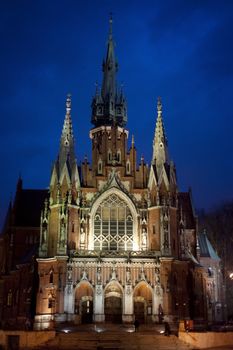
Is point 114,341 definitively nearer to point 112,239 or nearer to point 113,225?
point 112,239

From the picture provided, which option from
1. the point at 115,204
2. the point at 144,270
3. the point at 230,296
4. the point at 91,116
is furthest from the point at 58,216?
the point at 230,296

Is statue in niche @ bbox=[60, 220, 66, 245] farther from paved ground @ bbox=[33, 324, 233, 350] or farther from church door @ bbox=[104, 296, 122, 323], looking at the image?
paved ground @ bbox=[33, 324, 233, 350]

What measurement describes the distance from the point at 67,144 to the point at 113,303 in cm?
1791

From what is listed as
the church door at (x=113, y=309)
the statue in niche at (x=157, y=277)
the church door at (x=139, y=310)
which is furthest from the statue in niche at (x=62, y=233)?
the statue in niche at (x=157, y=277)

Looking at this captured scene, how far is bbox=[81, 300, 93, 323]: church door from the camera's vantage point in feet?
165

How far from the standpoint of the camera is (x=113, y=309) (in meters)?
50.5

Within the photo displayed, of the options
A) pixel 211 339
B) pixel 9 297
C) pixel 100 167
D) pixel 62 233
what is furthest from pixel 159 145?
pixel 9 297

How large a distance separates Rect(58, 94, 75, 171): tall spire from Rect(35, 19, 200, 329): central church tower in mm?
112

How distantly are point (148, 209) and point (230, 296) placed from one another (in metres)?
25.1

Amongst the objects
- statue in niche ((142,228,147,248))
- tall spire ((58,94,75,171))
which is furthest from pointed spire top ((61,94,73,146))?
statue in niche ((142,228,147,248))

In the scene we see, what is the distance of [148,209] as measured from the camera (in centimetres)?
5412

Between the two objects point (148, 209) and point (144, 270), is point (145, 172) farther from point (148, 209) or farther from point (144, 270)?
point (144, 270)

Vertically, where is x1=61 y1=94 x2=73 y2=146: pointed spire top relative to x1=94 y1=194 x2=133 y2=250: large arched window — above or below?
above

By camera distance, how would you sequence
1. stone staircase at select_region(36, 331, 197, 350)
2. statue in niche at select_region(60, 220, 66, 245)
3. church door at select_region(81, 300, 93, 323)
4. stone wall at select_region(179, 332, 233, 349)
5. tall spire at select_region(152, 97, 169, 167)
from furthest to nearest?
tall spire at select_region(152, 97, 169, 167), statue in niche at select_region(60, 220, 66, 245), church door at select_region(81, 300, 93, 323), stone wall at select_region(179, 332, 233, 349), stone staircase at select_region(36, 331, 197, 350)
